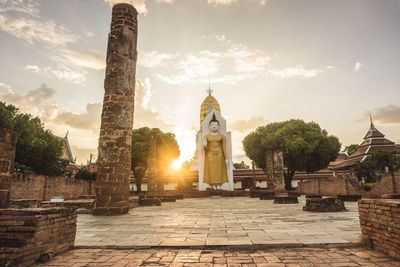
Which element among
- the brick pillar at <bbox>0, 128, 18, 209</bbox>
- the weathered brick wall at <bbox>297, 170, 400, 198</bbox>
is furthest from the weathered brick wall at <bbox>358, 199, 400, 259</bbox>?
the weathered brick wall at <bbox>297, 170, 400, 198</bbox>

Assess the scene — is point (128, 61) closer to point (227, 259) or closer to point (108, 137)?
point (108, 137)

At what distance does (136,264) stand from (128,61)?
7207 mm

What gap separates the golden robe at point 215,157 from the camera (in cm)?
1833

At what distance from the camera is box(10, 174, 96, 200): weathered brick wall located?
1131 cm

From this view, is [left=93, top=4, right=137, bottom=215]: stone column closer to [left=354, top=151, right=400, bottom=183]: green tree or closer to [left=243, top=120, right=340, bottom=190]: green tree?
[left=243, top=120, right=340, bottom=190]: green tree

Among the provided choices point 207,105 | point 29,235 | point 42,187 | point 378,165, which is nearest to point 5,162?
point 29,235

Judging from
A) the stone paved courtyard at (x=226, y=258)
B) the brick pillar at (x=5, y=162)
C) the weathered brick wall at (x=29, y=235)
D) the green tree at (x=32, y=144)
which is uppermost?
the green tree at (x=32, y=144)

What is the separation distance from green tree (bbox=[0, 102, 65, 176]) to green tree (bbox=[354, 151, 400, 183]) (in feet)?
89.6

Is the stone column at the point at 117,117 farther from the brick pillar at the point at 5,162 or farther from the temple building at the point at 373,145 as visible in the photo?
the temple building at the point at 373,145

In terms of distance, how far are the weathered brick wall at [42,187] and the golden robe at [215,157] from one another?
891 cm

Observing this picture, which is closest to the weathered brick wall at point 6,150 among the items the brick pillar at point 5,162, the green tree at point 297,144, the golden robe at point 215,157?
the brick pillar at point 5,162

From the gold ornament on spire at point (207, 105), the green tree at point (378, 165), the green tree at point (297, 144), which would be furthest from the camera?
the gold ornament on spire at point (207, 105)

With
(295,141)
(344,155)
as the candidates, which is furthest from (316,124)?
(344,155)

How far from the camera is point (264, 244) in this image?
3312 mm
